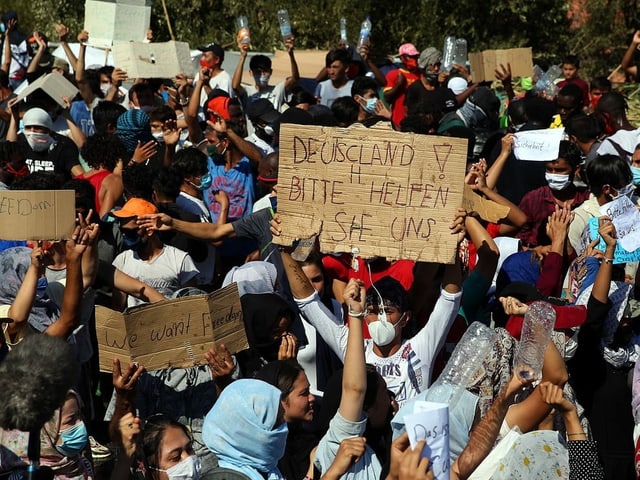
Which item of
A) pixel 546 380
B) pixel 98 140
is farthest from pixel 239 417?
pixel 98 140

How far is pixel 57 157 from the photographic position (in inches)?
344

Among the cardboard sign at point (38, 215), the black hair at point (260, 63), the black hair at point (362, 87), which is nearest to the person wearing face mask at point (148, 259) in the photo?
the cardboard sign at point (38, 215)

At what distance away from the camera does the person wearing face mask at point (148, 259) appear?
6453mm

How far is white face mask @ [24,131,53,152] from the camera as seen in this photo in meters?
8.59

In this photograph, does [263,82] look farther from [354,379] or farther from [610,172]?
[354,379]

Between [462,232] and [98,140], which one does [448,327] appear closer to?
[462,232]

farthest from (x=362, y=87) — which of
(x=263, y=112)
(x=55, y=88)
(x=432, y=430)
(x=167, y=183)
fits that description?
(x=432, y=430)

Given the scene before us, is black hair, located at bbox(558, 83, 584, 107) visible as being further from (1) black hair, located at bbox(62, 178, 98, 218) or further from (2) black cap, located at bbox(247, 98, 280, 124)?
(1) black hair, located at bbox(62, 178, 98, 218)

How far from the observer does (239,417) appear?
4.17 metres

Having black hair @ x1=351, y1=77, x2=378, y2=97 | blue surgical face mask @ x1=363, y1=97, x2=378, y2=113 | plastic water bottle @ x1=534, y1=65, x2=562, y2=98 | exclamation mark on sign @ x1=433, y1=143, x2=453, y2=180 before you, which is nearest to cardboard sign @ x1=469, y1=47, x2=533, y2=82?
plastic water bottle @ x1=534, y1=65, x2=562, y2=98

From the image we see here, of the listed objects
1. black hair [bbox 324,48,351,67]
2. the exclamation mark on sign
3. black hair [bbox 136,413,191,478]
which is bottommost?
black hair [bbox 136,413,191,478]

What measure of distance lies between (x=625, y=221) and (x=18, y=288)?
3266 millimetres

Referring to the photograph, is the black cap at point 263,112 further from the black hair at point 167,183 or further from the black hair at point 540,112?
the black hair at point 167,183

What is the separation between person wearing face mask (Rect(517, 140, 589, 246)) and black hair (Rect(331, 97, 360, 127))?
8.95ft
